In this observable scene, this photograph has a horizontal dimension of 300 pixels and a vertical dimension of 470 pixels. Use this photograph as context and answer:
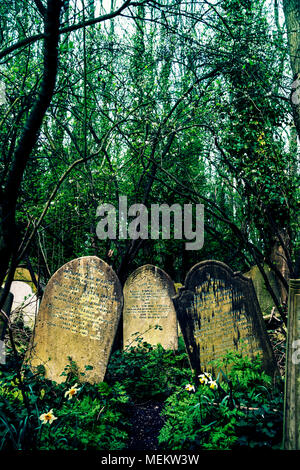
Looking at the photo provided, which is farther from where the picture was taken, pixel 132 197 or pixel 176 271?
pixel 176 271

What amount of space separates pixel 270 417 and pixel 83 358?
1983 millimetres

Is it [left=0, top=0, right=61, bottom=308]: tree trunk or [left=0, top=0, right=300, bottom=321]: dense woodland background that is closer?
[left=0, top=0, right=61, bottom=308]: tree trunk

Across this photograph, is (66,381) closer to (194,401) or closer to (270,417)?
(194,401)

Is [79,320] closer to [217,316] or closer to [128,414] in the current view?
[128,414]

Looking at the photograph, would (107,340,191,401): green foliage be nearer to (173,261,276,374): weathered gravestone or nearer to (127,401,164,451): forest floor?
(127,401,164,451): forest floor

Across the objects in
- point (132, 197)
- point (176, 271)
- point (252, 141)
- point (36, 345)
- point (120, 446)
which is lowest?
point (120, 446)

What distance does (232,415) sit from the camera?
2.47 meters

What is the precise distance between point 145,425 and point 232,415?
0.99 m

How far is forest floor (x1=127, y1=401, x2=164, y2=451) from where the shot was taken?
269 cm

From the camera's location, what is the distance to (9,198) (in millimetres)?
1661

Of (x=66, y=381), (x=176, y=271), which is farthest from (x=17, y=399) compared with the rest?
(x=176, y=271)

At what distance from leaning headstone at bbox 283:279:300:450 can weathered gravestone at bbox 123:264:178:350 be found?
336cm

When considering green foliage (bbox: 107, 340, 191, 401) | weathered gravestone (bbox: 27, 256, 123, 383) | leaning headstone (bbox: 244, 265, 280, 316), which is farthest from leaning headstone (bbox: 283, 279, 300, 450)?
leaning headstone (bbox: 244, 265, 280, 316)

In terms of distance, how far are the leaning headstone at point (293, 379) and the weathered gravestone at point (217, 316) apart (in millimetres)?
1483
